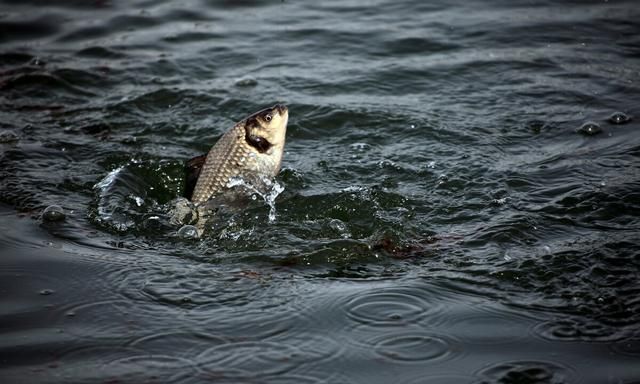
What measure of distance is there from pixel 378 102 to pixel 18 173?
344 cm

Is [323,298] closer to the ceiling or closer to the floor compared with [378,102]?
closer to the floor

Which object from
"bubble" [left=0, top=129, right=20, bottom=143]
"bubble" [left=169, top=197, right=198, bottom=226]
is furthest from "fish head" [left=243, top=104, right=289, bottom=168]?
"bubble" [left=0, top=129, right=20, bottom=143]

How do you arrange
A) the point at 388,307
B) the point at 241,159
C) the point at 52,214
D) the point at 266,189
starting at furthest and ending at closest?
the point at 266,189 < the point at 52,214 < the point at 241,159 < the point at 388,307

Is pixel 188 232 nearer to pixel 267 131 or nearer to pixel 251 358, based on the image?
pixel 267 131

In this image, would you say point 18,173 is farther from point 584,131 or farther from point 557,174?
point 584,131

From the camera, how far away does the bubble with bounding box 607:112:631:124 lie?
7.33 metres

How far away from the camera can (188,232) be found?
562cm

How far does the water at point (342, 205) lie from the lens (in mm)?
4258

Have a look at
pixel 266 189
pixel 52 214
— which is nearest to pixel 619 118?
pixel 266 189

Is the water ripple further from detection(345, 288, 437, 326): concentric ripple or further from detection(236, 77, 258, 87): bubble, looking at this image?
detection(236, 77, 258, 87): bubble

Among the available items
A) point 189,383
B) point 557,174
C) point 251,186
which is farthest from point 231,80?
point 189,383

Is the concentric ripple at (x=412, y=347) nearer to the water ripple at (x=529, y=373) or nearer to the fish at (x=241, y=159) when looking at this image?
the water ripple at (x=529, y=373)

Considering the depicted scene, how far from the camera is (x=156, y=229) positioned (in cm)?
579

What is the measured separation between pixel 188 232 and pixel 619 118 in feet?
13.5
